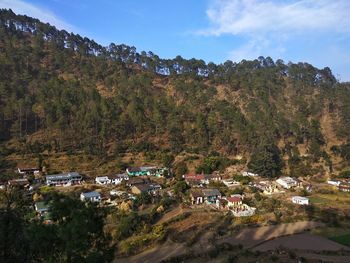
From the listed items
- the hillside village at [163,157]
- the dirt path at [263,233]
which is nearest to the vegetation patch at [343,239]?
the hillside village at [163,157]

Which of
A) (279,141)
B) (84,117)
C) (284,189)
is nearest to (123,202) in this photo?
(284,189)

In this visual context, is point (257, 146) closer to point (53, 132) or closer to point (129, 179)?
point (129, 179)

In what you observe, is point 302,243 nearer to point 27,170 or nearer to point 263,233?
point 263,233

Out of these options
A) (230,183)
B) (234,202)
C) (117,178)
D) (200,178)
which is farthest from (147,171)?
(234,202)

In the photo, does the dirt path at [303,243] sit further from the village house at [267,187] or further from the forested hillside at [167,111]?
the forested hillside at [167,111]

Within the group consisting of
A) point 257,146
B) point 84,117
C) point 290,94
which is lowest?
point 257,146
